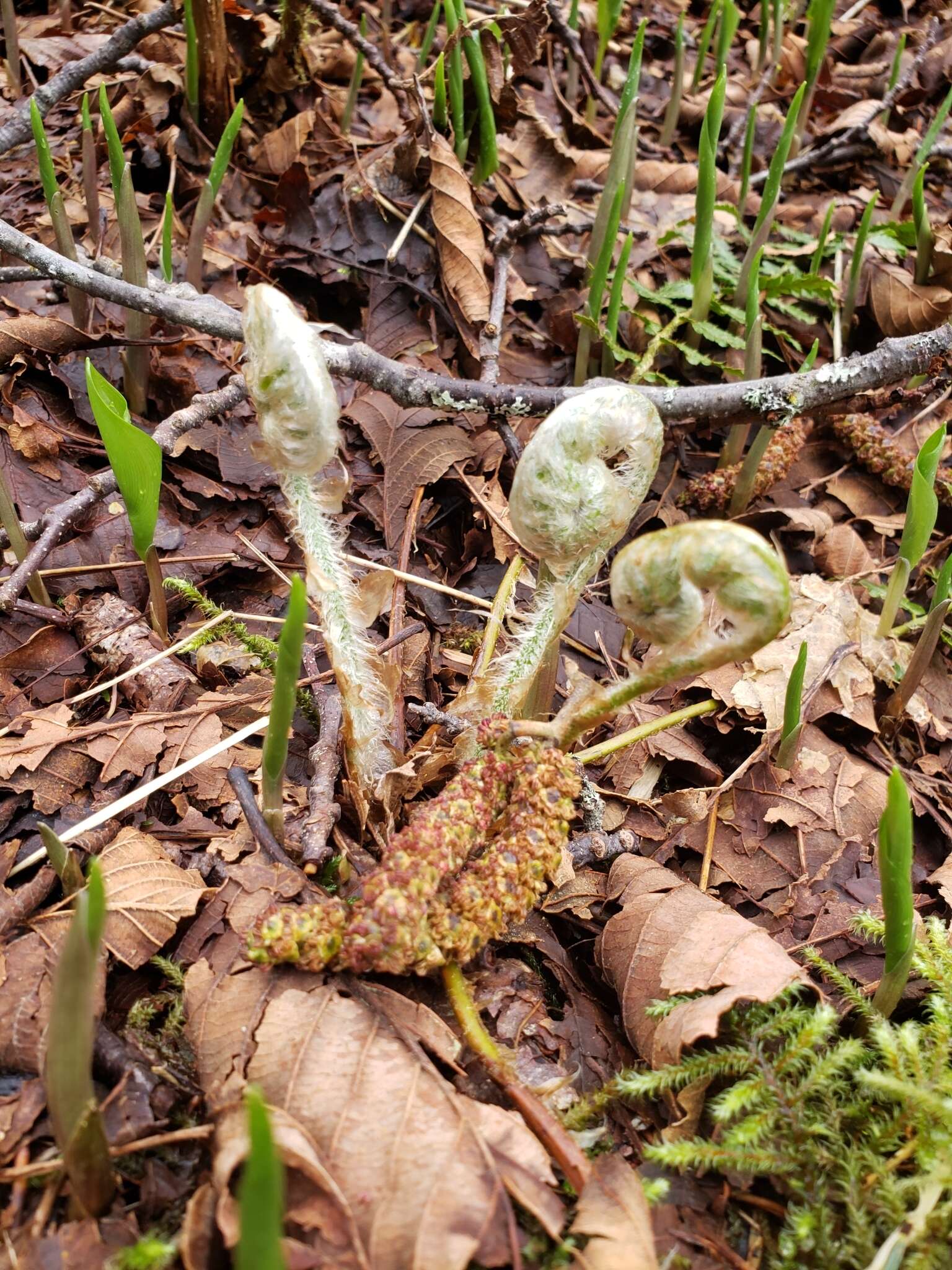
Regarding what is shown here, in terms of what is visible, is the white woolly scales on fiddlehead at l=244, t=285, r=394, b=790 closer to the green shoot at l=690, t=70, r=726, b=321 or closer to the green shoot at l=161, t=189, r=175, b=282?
the green shoot at l=161, t=189, r=175, b=282

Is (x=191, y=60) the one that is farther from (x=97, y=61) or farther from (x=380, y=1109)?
(x=380, y=1109)

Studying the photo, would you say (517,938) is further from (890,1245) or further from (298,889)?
(890,1245)

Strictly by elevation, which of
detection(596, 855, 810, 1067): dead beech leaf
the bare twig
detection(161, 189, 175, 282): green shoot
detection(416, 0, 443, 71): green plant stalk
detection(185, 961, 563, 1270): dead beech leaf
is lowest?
detection(596, 855, 810, 1067): dead beech leaf

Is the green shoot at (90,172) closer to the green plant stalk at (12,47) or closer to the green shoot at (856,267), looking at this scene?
the green plant stalk at (12,47)

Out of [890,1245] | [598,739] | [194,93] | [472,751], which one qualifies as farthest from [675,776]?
[194,93]

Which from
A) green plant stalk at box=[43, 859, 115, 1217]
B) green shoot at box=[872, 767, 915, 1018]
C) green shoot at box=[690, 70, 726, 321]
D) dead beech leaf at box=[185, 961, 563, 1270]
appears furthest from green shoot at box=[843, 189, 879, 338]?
green plant stalk at box=[43, 859, 115, 1217]

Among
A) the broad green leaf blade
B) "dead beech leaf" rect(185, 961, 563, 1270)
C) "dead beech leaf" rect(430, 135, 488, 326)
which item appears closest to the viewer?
"dead beech leaf" rect(185, 961, 563, 1270)
